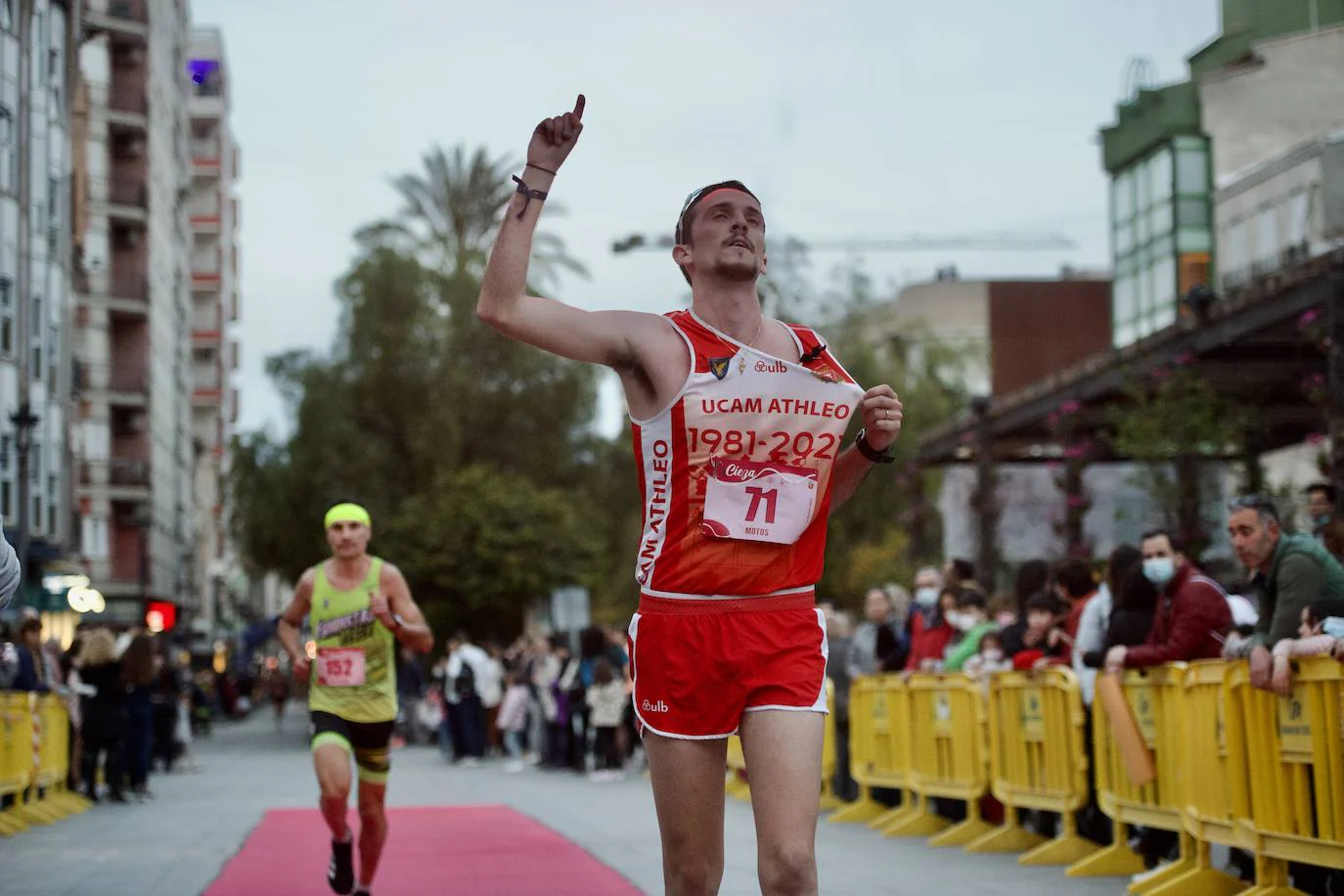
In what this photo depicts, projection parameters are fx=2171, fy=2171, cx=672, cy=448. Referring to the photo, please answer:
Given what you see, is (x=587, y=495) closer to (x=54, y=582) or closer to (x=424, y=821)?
(x=54, y=582)

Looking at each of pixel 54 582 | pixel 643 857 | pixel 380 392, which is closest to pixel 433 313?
pixel 380 392

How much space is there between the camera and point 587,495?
54188mm

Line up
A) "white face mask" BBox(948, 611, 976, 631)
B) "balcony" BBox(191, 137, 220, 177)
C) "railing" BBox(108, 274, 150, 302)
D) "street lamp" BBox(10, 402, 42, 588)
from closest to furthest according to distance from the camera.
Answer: "white face mask" BBox(948, 611, 976, 631) < "street lamp" BBox(10, 402, 42, 588) < "railing" BBox(108, 274, 150, 302) < "balcony" BBox(191, 137, 220, 177)

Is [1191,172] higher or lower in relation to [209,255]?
lower

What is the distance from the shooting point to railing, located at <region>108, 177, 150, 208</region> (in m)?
66.5

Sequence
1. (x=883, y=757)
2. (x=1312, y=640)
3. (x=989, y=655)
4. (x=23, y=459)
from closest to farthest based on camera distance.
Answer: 1. (x=1312, y=640)
2. (x=989, y=655)
3. (x=883, y=757)
4. (x=23, y=459)

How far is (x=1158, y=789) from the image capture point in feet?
36.0

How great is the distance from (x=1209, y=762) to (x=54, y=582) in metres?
38.0

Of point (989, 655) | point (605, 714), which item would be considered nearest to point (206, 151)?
point (605, 714)

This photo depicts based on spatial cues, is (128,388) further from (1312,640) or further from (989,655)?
(1312,640)

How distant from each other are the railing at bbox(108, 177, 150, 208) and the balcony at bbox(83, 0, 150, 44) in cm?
422

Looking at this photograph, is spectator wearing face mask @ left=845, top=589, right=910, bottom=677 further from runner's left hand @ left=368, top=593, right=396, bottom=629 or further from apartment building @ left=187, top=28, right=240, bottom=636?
apartment building @ left=187, top=28, right=240, bottom=636

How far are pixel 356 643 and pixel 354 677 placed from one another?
0.16 m

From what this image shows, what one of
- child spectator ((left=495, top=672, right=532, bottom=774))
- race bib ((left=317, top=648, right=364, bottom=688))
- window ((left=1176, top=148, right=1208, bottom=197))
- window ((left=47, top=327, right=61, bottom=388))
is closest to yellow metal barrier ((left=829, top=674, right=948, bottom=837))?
race bib ((left=317, top=648, right=364, bottom=688))
